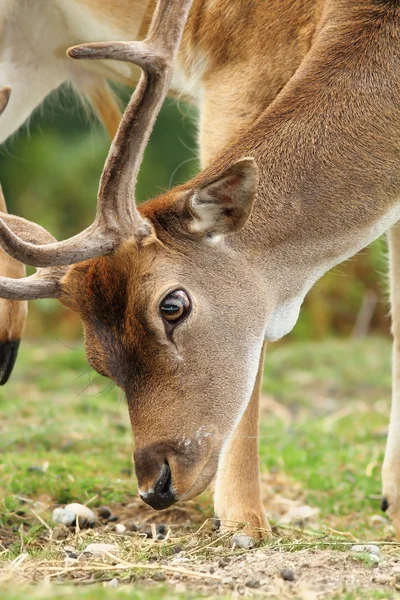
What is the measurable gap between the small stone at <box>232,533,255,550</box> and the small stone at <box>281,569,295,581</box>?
0.78 m

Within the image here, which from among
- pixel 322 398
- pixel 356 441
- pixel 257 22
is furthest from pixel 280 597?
pixel 322 398

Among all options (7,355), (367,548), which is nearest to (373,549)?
(367,548)

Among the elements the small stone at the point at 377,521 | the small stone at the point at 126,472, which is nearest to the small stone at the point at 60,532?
the small stone at the point at 126,472

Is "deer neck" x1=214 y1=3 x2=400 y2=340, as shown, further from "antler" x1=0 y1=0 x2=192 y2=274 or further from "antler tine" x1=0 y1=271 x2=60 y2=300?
"antler tine" x1=0 y1=271 x2=60 y2=300

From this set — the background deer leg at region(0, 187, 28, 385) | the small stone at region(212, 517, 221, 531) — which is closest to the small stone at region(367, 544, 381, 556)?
the small stone at region(212, 517, 221, 531)

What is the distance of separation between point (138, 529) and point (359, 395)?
16.9ft

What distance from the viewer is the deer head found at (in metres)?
4.17

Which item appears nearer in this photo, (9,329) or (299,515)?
(9,329)

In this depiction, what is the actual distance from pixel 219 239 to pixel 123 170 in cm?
55

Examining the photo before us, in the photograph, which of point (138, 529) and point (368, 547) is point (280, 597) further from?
point (138, 529)

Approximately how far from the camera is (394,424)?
570 cm

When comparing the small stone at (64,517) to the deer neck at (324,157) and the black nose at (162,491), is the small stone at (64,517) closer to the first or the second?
the black nose at (162,491)

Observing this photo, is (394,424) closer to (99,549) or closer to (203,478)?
(203,478)

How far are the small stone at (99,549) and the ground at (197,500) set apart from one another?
0.13 ft
